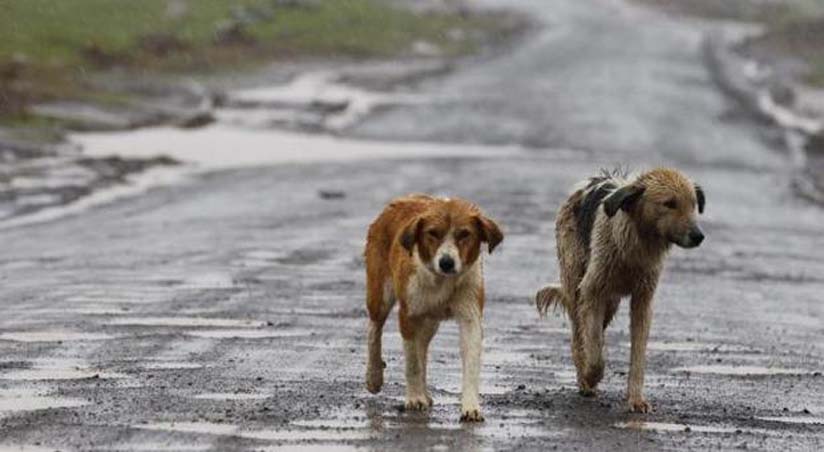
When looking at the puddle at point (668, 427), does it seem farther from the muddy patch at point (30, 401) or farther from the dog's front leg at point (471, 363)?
the muddy patch at point (30, 401)

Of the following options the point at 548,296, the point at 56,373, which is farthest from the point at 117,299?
the point at 548,296

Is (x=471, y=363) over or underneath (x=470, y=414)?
over

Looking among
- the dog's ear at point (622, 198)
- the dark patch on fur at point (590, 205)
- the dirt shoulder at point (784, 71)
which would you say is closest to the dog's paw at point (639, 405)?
the dog's ear at point (622, 198)

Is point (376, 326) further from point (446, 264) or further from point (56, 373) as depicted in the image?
point (56, 373)

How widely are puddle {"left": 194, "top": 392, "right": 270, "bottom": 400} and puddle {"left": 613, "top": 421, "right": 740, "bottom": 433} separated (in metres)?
2.02

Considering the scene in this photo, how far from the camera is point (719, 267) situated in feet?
67.5

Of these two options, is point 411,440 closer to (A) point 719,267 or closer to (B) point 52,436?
(B) point 52,436

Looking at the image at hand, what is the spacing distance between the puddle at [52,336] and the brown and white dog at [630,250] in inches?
141

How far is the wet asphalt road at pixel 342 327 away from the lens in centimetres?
1019

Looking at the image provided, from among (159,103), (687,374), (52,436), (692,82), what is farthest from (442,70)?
(52,436)

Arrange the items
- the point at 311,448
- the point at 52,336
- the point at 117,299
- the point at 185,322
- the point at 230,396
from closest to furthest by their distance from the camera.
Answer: the point at 311,448, the point at 230,396, the point at 52,336, the point at 185,322, the point at 117,299

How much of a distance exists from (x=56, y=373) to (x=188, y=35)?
42.8 metres

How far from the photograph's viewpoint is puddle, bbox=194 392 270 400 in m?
10.9

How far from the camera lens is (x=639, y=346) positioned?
11.4m
